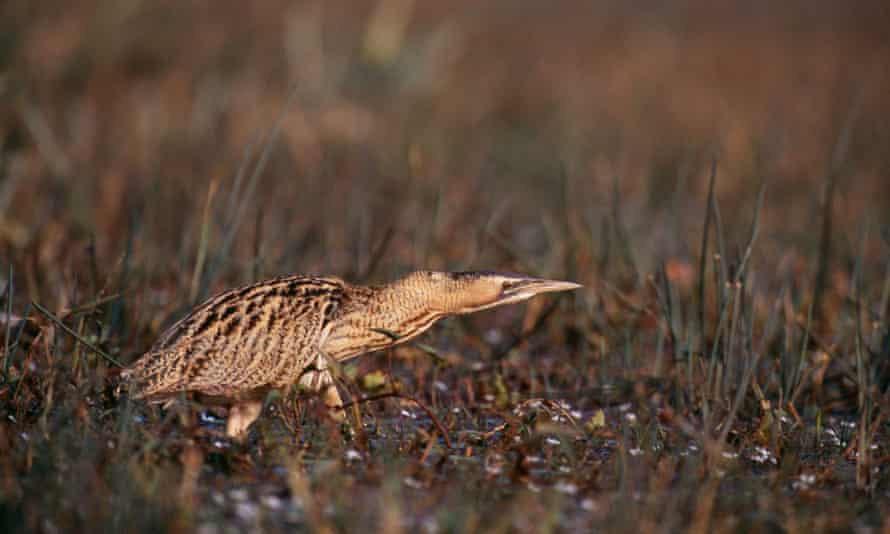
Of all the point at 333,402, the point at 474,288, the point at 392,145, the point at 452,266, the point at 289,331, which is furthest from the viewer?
the point at 392,145

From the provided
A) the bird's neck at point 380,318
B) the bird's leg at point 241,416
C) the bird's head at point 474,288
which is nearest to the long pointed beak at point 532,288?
the bird's head at point 474,288

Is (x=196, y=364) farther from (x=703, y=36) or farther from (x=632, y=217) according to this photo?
(x=703, y=36)

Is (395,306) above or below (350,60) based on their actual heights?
below

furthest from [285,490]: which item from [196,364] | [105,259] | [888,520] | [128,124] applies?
[128,124]

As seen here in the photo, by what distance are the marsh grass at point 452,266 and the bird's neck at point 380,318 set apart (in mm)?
160

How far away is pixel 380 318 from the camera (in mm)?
3771

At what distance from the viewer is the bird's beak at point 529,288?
152 inches

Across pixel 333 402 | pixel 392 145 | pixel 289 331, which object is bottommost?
pixel 333 402

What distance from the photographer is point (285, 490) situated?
3.10 m

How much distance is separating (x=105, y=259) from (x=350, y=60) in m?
3.18

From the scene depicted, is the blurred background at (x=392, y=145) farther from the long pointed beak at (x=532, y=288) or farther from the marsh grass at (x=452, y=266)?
the long pointed beak at (x=532, y=288)

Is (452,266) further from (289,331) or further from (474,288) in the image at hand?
(289,331)

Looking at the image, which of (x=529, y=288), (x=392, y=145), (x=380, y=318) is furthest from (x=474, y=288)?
(x=392, y=145)

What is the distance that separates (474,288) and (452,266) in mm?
1740
